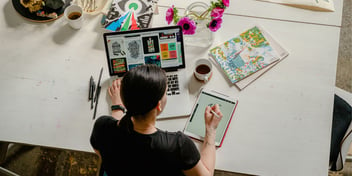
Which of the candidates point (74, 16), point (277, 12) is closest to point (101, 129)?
point (74, 16)

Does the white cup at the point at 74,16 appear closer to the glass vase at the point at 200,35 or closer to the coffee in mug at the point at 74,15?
the coffee in mug at the point at 74,15

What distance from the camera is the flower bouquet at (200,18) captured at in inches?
53.2

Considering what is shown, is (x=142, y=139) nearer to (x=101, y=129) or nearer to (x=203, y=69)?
(x=101, y=129)

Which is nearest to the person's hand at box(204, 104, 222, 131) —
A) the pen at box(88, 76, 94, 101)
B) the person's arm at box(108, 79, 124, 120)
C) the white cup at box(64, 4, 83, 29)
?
the person's arm at box(108, 79, 124, 120)

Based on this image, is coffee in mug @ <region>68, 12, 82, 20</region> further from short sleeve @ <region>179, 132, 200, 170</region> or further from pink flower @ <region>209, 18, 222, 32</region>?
short sleeve @ <region>179, 132, 200, 170</region>

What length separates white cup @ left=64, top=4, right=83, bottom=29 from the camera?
57.5 inches

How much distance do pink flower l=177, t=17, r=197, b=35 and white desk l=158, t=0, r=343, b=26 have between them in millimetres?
225

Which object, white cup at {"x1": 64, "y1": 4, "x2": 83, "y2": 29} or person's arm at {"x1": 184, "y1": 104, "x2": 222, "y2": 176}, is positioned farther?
white cup at {"x1": 64, "y1": 4, "x2": 83, "y2": 29}

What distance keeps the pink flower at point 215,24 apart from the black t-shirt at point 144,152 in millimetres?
528

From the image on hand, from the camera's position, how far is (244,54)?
144cm

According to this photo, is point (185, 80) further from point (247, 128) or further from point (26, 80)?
point (26, 80)

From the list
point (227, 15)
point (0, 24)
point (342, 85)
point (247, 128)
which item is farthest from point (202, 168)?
point (342, 85)

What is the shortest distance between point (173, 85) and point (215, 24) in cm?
32

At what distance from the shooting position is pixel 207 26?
140 cm
